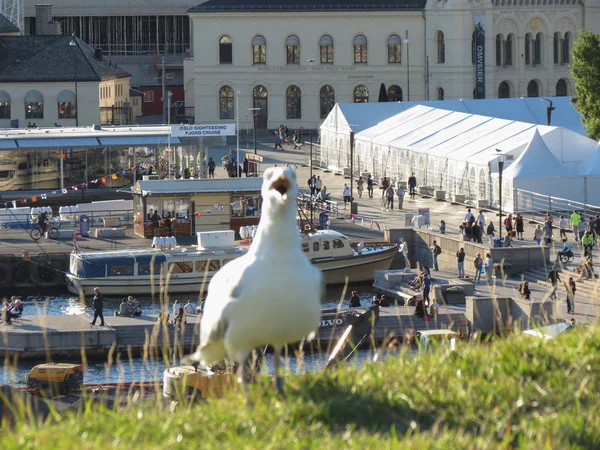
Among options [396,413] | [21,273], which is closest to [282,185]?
[396,413]

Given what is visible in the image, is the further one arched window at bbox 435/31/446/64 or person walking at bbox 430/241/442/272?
arched window at bbox 435/31/446/64

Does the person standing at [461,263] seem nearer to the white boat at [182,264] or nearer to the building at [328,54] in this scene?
the white boat at [182,264]

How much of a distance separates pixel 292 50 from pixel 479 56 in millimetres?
13016

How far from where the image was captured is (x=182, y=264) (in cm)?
5400

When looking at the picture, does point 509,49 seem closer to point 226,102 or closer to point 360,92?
point 360,92

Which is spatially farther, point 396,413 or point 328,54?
point 328,54

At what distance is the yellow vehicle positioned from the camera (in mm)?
32781

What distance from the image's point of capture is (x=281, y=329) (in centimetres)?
1123

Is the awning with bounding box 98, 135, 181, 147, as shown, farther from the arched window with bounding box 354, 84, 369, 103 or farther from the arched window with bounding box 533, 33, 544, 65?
the arched window with bounding box 533, 33, 544, 65

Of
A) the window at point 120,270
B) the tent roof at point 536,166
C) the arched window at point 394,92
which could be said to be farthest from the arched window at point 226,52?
the window at point 120,270

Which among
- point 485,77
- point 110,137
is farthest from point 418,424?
point 485,77

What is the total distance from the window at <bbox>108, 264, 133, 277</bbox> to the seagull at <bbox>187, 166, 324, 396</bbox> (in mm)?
42407

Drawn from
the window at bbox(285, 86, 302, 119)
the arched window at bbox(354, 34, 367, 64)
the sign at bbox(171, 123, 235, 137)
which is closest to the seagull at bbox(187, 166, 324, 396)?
the sign at bbox(171, 123, 235, 137)

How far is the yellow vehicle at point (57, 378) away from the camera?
32.8 metres
